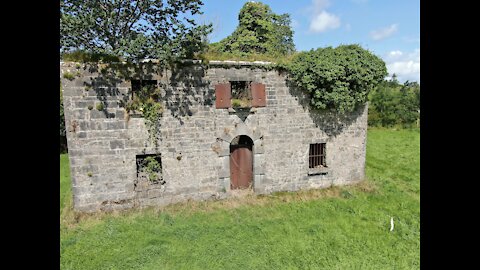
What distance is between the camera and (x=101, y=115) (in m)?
8.99

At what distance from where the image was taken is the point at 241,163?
1060 cm

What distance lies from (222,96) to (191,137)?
1.79 metres

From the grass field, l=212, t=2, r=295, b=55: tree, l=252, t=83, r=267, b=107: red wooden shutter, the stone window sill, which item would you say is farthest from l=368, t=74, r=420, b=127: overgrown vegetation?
l=252, t=83, r=267, b=107: red wooden shutter

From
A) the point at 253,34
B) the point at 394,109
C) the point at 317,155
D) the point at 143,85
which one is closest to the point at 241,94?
the point at 143,85

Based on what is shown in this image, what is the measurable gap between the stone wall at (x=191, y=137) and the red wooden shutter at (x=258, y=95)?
0.21m

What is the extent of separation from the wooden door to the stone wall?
0.28 meters

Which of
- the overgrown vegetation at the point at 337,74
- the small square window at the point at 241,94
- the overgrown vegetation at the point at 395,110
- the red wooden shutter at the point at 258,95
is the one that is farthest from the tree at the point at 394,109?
the small square window at the point at 241,94

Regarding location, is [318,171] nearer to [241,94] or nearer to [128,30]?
[241,94]

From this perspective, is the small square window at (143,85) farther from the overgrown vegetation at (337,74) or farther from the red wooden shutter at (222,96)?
the overgrown vegetation at (337,74)

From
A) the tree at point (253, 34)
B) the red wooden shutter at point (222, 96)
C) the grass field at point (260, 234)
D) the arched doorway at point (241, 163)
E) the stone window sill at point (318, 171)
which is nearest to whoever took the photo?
the grass field at point (260, 234)

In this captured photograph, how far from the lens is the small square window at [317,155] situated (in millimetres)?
11336
